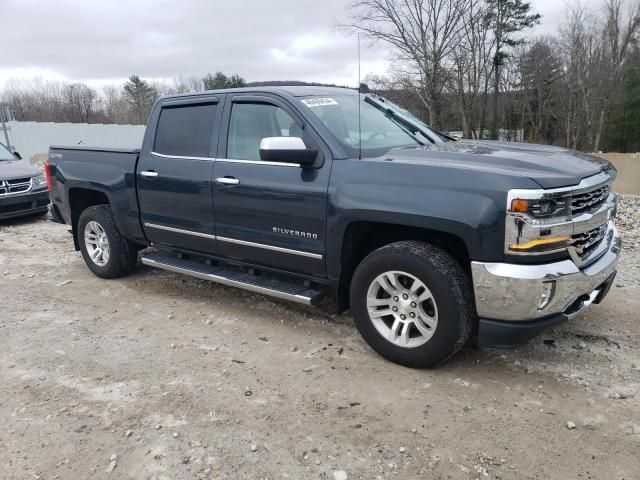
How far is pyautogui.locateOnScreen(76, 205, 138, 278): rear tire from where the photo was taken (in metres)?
5.31

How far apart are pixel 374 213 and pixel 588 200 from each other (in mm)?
1313

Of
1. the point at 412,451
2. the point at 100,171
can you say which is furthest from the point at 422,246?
the point at 100,171

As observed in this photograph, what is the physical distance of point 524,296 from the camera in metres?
2.86

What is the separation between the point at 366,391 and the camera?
3.17 meters

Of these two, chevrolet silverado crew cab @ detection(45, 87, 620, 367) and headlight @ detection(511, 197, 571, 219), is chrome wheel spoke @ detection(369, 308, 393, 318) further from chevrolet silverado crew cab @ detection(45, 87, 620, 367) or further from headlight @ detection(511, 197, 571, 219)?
headlight @ detection(511, 197, 571, 219)

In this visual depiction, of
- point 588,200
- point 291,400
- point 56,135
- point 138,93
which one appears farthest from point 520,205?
point 138,93

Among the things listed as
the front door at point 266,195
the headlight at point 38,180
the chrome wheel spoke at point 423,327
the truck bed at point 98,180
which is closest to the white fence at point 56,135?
the headlight at point 38,180

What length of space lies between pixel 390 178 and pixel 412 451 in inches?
64.2

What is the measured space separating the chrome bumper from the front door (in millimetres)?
1200

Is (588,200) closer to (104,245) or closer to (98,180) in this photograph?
(98,180)

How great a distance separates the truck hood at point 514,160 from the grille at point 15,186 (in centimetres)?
771

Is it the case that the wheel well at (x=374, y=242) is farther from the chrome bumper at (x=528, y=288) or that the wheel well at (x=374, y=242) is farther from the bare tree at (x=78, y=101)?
the bare tree at (x=78, y=101)

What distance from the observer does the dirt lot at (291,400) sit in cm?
254

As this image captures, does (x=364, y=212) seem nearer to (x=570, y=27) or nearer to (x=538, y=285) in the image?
(x=538, y=285)
